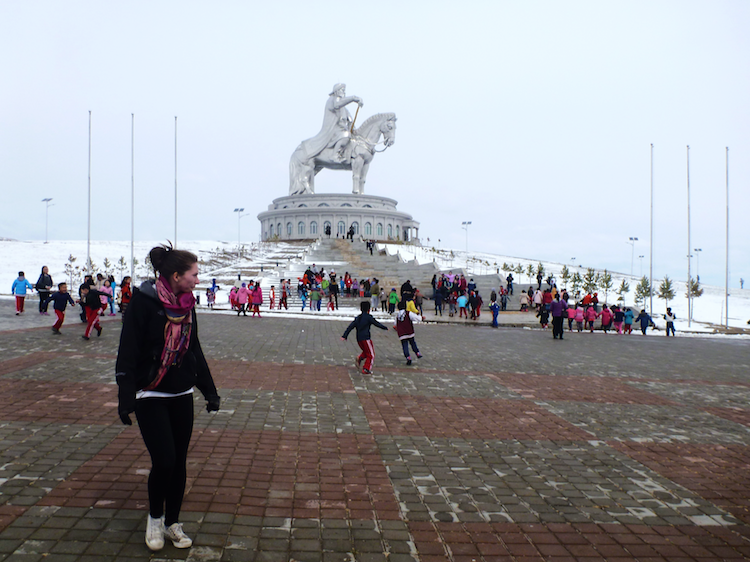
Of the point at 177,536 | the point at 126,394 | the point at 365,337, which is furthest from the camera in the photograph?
the point at 365,337

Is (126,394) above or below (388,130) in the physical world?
below

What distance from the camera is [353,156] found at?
63688 millimetres

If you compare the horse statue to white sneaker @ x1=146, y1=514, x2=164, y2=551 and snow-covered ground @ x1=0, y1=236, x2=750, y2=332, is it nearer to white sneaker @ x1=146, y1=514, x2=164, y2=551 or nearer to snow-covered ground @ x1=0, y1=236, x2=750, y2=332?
snow-covered ground @ x1=0, y1=236, x2=750, y2=332

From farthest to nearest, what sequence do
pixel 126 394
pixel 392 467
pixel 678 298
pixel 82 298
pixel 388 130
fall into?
pixel 388 130
pixel 678 298
pixel 82 298
pixel 392 467
pixel 126 394

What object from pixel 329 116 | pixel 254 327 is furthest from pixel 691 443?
pixel 329 116

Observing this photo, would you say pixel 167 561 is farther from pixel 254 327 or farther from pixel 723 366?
pixel 254 327

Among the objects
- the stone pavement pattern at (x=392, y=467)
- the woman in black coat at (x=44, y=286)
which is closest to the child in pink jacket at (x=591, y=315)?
the stone pavement pattern at (x=392, y=467)

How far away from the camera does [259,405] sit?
24.2 ft

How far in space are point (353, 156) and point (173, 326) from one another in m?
61.7

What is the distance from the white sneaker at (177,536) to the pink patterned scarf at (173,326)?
887 millimetres

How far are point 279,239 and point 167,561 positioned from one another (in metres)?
64.4

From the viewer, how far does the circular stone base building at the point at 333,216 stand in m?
64.9

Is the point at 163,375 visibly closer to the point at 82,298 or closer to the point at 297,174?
the point at 82,298

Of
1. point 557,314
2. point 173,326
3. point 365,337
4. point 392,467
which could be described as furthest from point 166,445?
point 557,314
